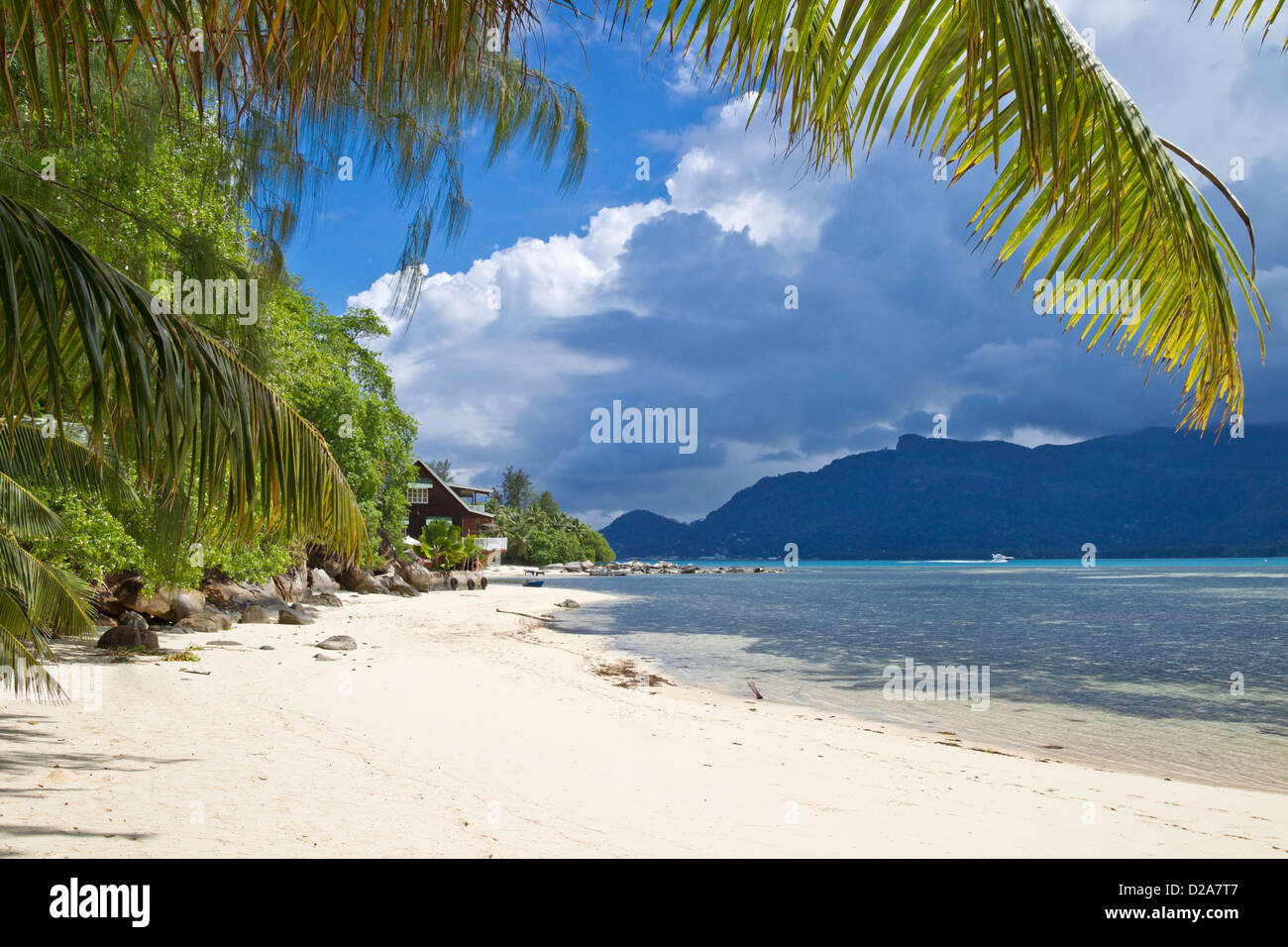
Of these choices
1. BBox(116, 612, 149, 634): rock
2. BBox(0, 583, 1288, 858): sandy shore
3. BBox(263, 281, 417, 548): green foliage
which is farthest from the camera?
BBox(263, 281, 417, 548): green foliage

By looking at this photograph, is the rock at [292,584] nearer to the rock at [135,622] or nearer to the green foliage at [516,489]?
the rock at [135,622]

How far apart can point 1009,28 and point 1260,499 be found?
203m

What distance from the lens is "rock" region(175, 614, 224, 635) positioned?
691 inches

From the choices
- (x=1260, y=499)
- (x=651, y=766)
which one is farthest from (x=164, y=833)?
(x=1260, y=499)

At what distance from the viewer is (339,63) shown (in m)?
2.18

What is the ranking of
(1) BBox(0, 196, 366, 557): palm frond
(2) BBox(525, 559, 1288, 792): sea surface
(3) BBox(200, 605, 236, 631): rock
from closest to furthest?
1. (1) BBox(0, 196, 366, 557): palm frond
2. (2) BBox(525, 559, 1288, 792): sea surface
3. (3) BBox(200, 605, 236, 631): rock

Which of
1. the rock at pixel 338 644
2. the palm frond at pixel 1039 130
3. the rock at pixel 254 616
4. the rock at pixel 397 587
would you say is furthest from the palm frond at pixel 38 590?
the rock at pixel 397 587

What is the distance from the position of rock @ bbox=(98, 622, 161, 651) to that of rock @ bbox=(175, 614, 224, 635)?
3948 millimetres

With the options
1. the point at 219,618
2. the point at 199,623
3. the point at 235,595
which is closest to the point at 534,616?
the point at 235,595

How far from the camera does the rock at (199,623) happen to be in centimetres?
1756

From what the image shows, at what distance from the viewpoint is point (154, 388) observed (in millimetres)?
3406

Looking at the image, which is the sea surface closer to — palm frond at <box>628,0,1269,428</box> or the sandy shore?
the sandy shore

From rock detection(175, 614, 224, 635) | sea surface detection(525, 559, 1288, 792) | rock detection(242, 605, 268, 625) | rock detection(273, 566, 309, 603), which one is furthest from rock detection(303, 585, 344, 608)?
rock detection(175, 614, 224, 635)
